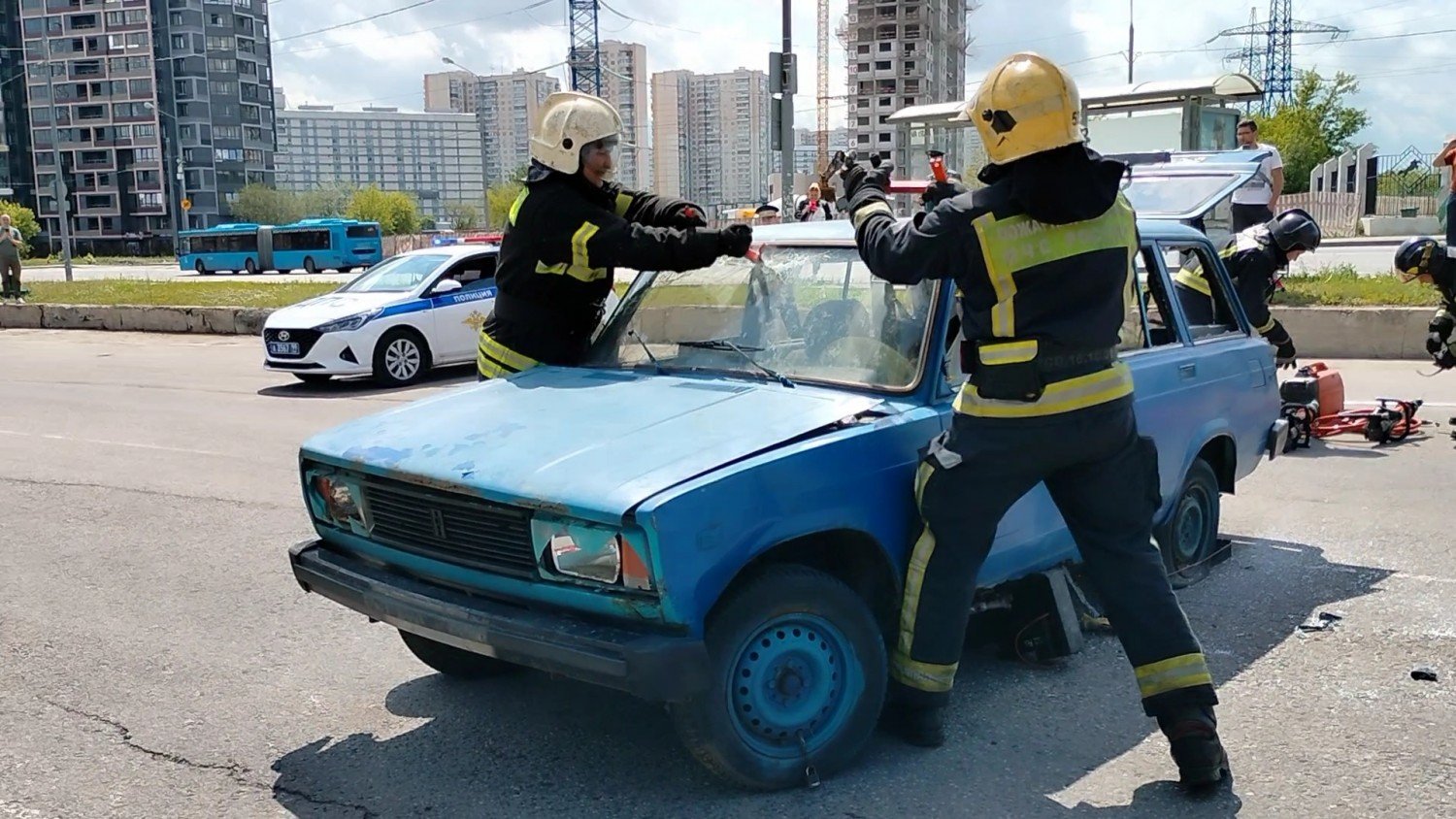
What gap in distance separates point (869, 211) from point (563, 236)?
1459 millimetres

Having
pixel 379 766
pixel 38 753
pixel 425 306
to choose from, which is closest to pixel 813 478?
pixel 379 766

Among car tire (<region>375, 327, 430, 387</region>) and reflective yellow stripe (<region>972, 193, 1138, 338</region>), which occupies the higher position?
reflective yellow stripe (<region>972, 193, 1138, 338</region>)

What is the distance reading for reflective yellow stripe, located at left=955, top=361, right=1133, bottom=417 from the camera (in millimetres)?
3615

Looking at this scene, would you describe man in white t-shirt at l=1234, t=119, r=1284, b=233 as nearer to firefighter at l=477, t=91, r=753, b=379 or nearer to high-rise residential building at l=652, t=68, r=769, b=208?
firefighter at l=477, t=91, r=753, b=379

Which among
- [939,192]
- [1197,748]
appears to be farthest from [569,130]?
[1197,748]

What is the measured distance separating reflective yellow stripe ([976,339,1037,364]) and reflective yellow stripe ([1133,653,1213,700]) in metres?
0.96

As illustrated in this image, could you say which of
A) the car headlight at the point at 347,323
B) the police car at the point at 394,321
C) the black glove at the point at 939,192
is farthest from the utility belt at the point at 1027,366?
the car headlight at the point at 347,323

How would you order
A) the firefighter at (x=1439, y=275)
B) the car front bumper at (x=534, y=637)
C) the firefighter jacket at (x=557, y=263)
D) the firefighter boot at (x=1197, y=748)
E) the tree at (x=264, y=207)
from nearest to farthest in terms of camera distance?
the car front bumper at (x=534, y=637)
the firefighter boot at (x=1197, y=748)
the firefighter jacket at (x=557, y=263)
the firefighter at (x=1439, y=275)
the tree at (x=264, y=207)

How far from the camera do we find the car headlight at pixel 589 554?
3.23 metres

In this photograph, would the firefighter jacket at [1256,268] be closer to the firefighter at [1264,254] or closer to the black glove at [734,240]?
the firefighter at [1264,254]

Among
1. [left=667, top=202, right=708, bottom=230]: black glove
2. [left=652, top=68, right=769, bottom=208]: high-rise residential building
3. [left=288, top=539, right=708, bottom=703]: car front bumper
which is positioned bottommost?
[left=288, top=539, right=708, bottom=703]: car front bumper

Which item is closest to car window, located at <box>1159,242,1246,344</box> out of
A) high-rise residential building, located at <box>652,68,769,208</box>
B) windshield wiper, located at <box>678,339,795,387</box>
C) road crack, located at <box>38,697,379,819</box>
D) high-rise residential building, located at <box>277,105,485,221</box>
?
windshield wiper, located at <box>678,339,795,387</box>

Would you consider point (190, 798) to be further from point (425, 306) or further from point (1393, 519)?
point (425, 306)

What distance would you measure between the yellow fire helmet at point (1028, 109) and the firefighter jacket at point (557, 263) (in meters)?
1.48
